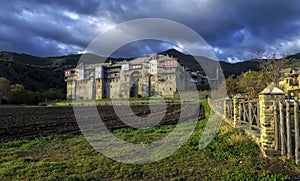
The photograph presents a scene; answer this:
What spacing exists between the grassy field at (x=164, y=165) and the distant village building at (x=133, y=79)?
2217 inches

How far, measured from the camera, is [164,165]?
6539 mm

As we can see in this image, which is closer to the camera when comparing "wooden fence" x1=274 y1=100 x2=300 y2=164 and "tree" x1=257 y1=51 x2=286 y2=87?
"wooden fence" x1=274 y1=100 x2=300 y2=164

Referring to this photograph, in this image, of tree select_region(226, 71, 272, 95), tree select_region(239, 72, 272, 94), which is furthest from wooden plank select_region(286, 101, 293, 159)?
tree select_region(226, 71, 272, 95)

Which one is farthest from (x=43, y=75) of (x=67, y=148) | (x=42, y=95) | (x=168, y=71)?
(x=67, y=148)

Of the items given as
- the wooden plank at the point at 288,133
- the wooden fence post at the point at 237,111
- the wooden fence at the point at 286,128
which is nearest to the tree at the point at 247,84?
the wooden fence post at the point at 237,111

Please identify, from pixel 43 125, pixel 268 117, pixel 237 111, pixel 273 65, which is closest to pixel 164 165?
pixel 268 117

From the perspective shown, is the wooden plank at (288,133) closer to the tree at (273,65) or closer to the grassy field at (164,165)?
the grassy field at (164,165)

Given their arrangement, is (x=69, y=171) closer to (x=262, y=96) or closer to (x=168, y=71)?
(x=262, y=96)

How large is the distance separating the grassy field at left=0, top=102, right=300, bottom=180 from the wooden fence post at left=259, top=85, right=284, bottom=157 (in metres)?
0.45

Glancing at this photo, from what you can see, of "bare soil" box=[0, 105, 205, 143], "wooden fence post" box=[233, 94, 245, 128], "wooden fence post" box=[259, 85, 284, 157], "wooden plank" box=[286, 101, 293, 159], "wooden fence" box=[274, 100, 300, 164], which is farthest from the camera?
"bare soil" box=[0, 105, 205, 143]

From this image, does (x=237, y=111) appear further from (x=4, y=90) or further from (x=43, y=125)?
(x=4, y=90)

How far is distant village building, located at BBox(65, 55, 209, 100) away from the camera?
6850cm

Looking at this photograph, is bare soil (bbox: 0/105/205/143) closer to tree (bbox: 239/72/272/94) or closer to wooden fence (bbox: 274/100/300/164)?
wooden fence (bbox: 274/100/300/164)

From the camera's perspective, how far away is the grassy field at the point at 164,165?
18.7 feet
